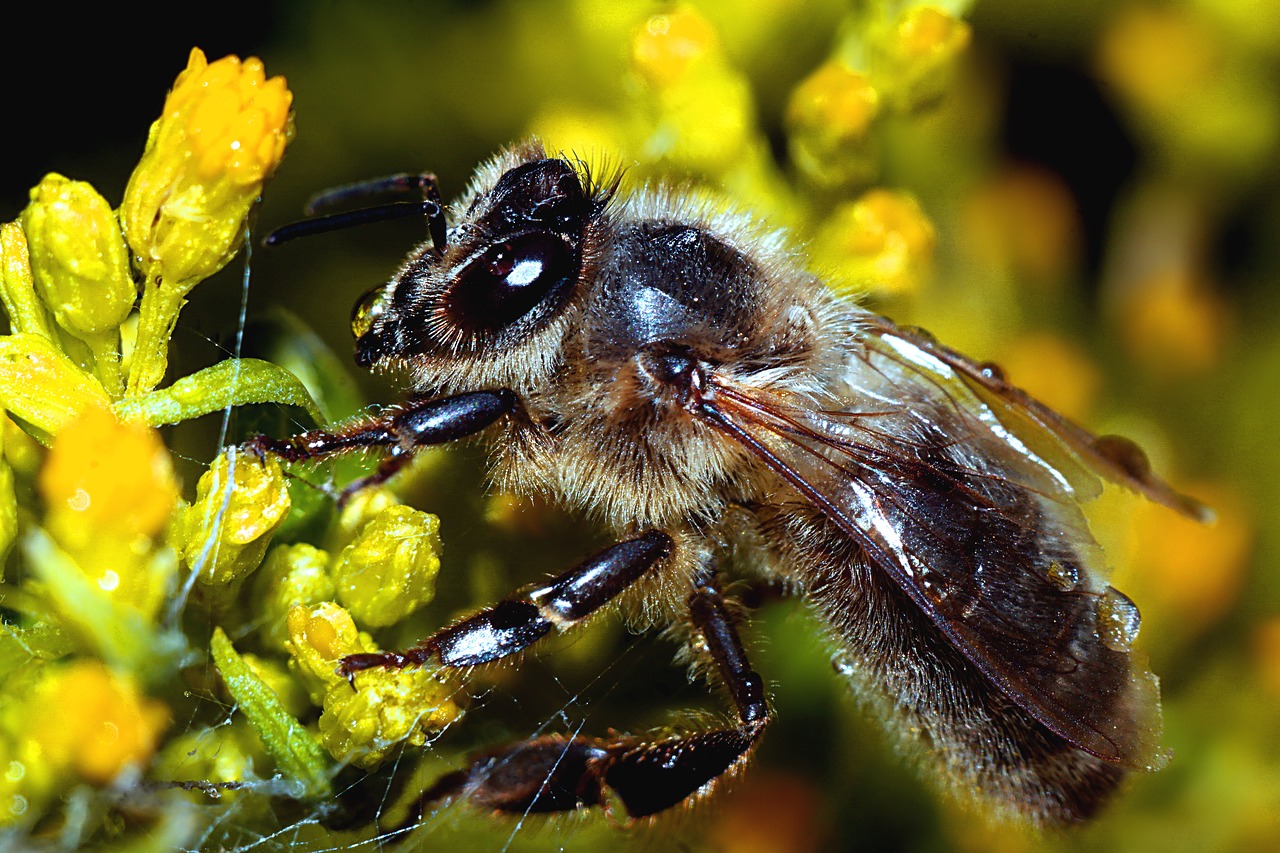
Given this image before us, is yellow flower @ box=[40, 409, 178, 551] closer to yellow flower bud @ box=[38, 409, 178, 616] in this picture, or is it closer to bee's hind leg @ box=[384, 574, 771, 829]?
yellow flower bud @ box=[38, 409, 178, 616]

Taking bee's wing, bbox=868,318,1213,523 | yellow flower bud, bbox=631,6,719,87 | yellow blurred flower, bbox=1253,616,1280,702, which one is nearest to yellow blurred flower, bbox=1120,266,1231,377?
yellow blurred flower, bbox=1253,616,1280,702

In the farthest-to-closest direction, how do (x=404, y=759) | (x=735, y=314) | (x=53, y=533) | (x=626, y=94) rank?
(x=626, y=94)
(x=735, y=314)
(x=404, y=759)
(x=53, y=533)

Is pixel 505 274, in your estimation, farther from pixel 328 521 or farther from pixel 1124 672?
pixel 1124 672

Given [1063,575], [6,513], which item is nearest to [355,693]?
[6,513]

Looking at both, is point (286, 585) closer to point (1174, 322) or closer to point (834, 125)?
point (834, 125)

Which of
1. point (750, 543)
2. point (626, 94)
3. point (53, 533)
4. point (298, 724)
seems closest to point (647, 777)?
point (750, 543)

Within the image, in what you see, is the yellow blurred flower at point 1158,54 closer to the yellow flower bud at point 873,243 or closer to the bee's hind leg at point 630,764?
the yellow flower bud at point 873,243
